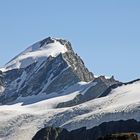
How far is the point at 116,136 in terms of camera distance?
65.2 metres

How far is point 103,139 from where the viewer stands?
212ft

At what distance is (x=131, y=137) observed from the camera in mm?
65625

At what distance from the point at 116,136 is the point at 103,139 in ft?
4.77

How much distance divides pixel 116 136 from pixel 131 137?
1567mm

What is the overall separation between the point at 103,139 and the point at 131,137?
9.81 feet
